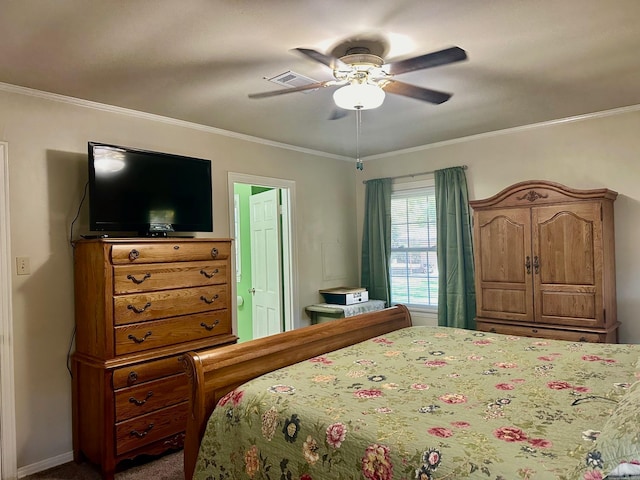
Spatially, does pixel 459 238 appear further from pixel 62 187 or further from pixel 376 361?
pixel 62 187

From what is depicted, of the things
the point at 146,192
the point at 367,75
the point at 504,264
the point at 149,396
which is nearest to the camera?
the point at 367,75

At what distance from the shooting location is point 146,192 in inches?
125

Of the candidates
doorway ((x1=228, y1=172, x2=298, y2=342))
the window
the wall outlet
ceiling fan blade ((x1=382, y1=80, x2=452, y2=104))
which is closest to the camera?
ceiling fan blade ((x1=382, y1=80, x2=452, y2=104))

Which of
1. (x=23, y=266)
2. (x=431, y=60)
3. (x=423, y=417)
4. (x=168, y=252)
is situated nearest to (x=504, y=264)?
(x=431, y=60)

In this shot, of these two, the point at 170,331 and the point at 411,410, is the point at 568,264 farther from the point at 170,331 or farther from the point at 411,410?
the point at 170,331

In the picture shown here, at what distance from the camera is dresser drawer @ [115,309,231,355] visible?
9.13ft

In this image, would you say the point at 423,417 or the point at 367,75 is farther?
the point at 367,75

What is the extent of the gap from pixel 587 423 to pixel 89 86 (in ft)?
10.4

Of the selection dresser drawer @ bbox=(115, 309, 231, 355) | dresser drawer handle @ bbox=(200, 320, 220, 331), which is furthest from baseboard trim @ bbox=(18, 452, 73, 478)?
dresser drawer handle @ bbox=(200, 320, 220, 331)

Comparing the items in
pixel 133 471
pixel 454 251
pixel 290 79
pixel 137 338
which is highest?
pixel 290 79

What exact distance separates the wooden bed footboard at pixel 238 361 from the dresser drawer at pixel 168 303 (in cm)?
88

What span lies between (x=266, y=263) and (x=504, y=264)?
2.42 metres

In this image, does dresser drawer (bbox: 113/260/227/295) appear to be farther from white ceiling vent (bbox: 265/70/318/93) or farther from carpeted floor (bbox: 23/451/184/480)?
white ceiling vent (bbox: 265/70/318/93)

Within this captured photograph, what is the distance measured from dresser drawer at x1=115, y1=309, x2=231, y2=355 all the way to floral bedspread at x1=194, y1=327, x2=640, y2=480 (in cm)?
114
